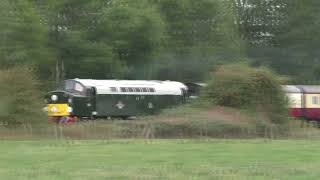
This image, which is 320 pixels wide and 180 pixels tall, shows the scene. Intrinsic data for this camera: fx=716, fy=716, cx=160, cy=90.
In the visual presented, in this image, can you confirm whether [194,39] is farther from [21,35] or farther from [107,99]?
[21,35]

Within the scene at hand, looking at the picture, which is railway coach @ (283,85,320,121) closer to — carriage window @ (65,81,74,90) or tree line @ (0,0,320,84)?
tree line @ (0,0,320,84)

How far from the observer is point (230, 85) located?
3975 centimetres

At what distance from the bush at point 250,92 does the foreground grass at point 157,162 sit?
11.7 meters

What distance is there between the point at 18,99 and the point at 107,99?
1057 cm

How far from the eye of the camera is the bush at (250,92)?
39.3m

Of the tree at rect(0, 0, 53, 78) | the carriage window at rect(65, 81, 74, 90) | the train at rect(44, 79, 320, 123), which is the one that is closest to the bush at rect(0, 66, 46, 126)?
the train at rect(44, 79, 320, 123)

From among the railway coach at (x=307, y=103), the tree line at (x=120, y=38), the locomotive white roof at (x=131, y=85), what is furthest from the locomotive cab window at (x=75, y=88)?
the railway coach at (x=307, y=103)

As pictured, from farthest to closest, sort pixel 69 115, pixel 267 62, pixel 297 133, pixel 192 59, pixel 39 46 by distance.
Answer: pixel 267 62, pixel 192 59, pixel 39 46, pixel 69 115, pixel 297 133

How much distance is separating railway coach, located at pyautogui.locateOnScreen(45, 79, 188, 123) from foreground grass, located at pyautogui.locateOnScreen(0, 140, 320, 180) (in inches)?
566

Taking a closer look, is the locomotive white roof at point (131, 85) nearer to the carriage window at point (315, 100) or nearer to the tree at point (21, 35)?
the tree at point (21, 35)

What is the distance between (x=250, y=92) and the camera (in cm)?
3934

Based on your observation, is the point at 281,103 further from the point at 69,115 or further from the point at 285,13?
the point at 285,13

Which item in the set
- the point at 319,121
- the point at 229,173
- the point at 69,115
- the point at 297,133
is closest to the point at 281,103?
the point at 297,133

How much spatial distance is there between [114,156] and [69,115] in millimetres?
21361
